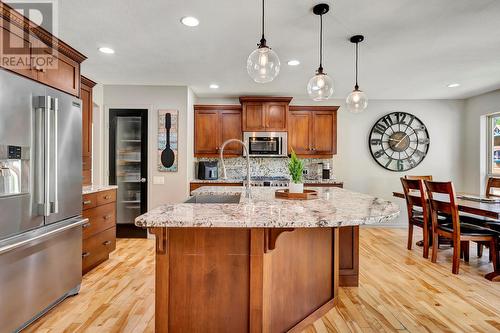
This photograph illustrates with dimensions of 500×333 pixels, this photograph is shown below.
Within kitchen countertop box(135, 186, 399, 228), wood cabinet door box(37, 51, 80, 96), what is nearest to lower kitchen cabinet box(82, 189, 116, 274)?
wood cabinet door box(37, 51, 80, 96)

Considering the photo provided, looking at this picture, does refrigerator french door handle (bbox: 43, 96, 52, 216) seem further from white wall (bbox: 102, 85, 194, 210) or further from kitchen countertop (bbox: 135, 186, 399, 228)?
white wall (bbox: 102, 85, 194, 210)

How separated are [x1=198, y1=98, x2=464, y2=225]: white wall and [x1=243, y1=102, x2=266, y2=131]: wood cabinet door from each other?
72 cm

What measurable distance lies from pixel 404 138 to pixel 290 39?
3.84 meters

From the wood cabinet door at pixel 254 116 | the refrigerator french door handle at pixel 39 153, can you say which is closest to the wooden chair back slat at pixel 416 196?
the wood cabinet door at pixel 254 116

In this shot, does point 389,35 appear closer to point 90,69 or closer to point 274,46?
point 274,46

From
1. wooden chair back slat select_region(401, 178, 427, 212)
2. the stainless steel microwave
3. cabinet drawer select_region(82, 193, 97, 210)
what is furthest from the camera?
the stainless steel microwave

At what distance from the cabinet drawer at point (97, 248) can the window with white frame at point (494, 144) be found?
6.42 metres

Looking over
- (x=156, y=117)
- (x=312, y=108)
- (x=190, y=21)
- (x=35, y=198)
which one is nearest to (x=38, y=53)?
(x=35, y=198)

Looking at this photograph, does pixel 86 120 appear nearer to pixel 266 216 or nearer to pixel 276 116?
pixel 266 216

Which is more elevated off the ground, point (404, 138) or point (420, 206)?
point (404, 138)

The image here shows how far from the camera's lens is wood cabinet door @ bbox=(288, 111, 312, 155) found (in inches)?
210

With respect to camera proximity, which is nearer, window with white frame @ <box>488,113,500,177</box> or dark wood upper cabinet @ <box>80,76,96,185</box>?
dark wood upper cabinet @ <box>80,76,96,185</box>

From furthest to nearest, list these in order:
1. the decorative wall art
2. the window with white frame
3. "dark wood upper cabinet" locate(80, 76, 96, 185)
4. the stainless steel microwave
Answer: the stainless steel microwave, the window with white frame, the decorative wall art, "dark wood upper cabinet" locate(80, 76, 96, 185)

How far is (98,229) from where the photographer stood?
330cm
